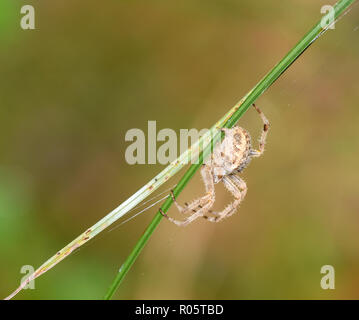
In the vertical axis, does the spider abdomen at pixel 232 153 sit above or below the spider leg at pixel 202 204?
above

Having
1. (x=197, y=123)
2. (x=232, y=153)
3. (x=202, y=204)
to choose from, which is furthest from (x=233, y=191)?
(x=197, y=123)

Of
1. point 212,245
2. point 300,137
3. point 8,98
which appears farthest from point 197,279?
point 8,98

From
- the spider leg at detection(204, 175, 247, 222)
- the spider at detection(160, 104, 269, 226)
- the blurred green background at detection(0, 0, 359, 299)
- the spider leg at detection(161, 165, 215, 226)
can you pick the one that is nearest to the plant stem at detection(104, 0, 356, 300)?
the spider at detection(160, 104, 269, 226)

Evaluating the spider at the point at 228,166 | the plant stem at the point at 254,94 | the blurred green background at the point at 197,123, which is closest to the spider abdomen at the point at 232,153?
the spider at the point at 228,166

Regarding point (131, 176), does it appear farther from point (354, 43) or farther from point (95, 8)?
point (354, 43)

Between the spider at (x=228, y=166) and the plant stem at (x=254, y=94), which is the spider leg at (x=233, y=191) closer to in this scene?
the spider at (x=228, y=166)

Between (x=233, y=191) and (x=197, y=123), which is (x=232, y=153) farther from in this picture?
(x=197, y=123)
